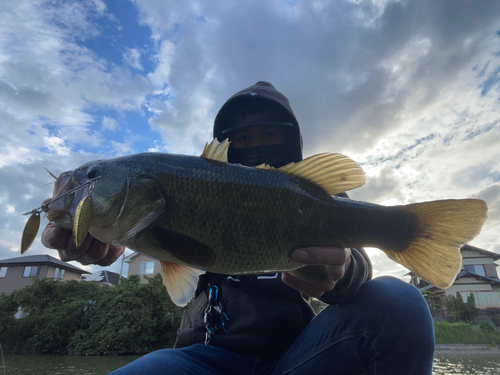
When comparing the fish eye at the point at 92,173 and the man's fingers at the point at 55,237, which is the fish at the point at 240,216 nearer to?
the fish eye at the point at 92,173

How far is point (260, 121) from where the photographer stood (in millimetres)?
3072

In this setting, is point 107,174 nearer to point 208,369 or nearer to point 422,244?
point 208,369

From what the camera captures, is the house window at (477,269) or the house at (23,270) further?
the house at (23,270)

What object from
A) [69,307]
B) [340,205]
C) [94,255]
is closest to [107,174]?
[94,255]

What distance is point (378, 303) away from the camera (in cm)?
177

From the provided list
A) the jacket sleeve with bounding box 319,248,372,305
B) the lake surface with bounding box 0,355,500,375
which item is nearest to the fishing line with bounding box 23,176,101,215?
the jacket sleeve with bounding box 319,248,372,305

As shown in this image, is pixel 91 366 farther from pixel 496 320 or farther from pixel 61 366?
pixel 496 320

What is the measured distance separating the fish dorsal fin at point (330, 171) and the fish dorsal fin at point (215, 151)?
0.38 meters

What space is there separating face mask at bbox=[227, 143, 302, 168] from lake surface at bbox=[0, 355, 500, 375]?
10.5m

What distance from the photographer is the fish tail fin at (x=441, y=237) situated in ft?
5.21

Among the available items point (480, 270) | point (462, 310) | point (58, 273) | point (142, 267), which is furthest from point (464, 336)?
point (58, 273)

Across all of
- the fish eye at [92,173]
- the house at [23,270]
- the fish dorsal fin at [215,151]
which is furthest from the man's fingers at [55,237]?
the house at [23,270]

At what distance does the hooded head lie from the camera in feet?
9.69

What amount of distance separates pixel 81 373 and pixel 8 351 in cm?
1217
